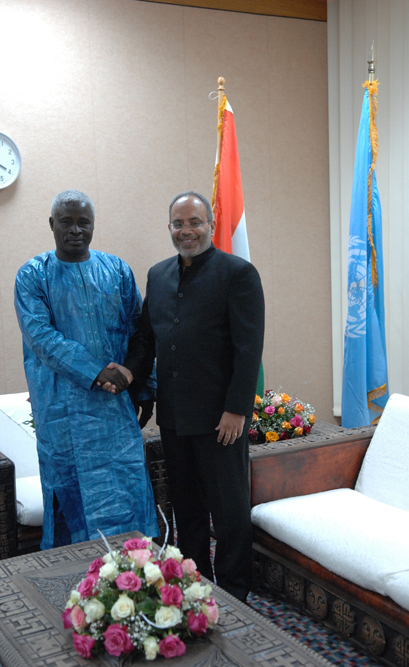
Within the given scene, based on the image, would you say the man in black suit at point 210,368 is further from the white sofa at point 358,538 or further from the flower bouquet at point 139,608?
the flower bouquet at point 139,608

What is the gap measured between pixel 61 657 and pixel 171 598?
0.30 m

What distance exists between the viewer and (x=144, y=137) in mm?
4324

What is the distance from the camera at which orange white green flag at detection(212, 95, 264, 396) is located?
12.5ft

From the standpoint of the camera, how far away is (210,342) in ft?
7.68

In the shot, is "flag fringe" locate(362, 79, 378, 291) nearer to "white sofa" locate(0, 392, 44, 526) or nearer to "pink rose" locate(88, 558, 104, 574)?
"white sofa" locate(0, 392, 44, 526)

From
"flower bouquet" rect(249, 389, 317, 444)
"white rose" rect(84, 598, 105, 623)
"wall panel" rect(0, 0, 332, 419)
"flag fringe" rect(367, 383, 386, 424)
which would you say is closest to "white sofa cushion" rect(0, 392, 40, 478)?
"wall panel" rect(0, 0, 332, 419)

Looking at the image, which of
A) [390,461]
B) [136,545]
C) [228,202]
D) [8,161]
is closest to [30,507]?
[136,545]

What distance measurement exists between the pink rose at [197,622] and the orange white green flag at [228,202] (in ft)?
7.82

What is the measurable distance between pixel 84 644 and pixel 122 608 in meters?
0.13

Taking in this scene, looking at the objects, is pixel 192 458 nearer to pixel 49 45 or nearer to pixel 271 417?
pixel 271 417

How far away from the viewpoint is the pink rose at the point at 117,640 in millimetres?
1428

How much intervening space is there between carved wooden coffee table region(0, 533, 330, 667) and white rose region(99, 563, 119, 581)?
18 centimetres

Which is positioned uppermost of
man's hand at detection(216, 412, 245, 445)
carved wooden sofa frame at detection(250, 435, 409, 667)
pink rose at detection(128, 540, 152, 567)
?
man's hand at detection(216, 412, 245, 445)

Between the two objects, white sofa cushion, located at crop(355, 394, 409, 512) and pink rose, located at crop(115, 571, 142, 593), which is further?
white sofa cushion, located at crop(355, 394, 409, 512)
